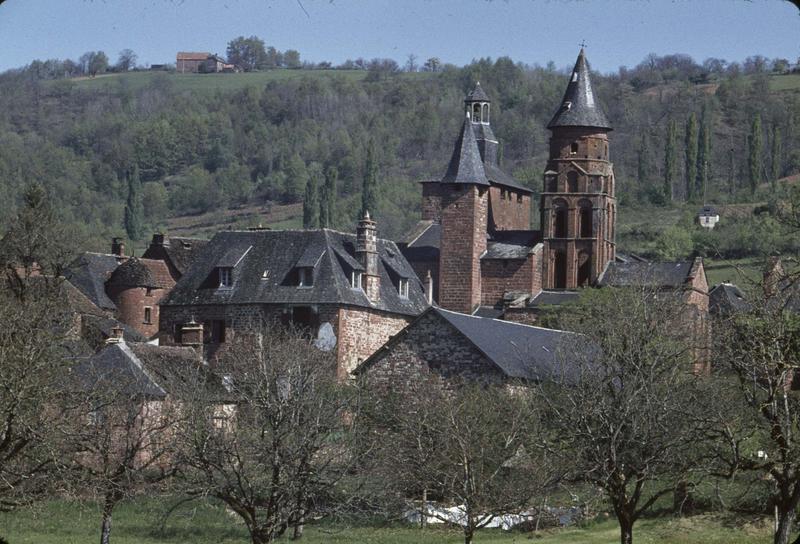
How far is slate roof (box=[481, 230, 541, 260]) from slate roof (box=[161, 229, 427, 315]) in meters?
8.94

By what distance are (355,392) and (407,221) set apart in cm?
10640

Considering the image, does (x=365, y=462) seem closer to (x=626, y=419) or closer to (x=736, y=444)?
(x=626, y=419)

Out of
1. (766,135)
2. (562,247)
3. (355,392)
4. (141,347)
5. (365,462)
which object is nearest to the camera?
(365,462)

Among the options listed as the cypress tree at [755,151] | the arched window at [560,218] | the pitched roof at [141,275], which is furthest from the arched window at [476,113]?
the cypress tree at [755,151]

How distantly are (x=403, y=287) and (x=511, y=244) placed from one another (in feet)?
37.1

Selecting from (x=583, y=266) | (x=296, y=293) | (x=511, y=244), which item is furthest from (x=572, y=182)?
(x=296, y=293)

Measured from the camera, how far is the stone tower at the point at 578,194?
90.6 meters

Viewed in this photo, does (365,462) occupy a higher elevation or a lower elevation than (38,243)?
lower

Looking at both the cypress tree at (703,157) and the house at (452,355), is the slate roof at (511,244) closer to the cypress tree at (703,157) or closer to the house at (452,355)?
the house at (452,355)

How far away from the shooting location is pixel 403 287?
81750mm

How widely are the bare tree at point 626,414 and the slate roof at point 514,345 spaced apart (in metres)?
2.93

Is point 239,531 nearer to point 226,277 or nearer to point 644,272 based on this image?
point 226,277

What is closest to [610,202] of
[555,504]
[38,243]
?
[38,243]

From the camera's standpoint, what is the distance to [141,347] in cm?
6241
